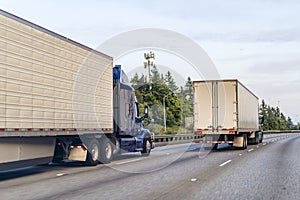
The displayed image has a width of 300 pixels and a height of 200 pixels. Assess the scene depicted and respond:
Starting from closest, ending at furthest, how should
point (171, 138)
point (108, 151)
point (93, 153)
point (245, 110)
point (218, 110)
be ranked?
1. point (93, 153)
2. point (108, 151)
3. point (218, 110)
4. point (245, 110)
5. point (171, 138)

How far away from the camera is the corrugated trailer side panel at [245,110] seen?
26672mm

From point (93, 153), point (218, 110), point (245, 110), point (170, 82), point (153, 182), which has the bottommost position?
point (153, 182)

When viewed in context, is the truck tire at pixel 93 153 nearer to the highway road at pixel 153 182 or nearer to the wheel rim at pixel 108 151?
the highway road at pixel 153 182

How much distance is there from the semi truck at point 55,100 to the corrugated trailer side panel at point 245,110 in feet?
28.2

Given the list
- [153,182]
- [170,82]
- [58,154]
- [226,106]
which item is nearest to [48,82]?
[58,154]

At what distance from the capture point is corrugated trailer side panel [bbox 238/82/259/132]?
26672 mm

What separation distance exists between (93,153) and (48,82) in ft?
14.8

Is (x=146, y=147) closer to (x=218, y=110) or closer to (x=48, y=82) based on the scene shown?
(x=218, y=110)

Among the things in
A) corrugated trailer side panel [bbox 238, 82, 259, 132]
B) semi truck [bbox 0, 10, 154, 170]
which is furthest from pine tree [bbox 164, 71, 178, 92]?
semi truck [bbox 0, 10, 154, 170]

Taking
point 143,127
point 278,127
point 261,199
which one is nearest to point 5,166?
point 261,199

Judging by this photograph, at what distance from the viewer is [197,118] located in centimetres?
2647

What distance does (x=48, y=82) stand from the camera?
13.9m

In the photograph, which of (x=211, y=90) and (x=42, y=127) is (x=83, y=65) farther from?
(x=211, y=90)

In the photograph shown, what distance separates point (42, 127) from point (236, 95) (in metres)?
14.6
